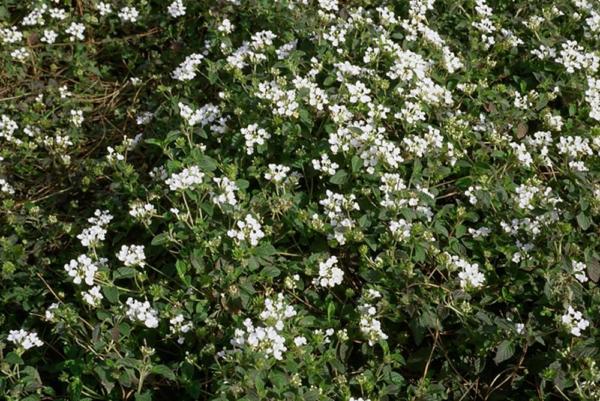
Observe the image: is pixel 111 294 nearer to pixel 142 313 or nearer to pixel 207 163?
pixel 142 313

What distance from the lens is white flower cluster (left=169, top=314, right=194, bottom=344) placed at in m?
3.36

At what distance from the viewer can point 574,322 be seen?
324 cm

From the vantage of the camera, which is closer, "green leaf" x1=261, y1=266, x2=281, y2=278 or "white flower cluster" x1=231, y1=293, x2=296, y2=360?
"white flower cluster" x1=231, y1=293, x2=296, y2=360

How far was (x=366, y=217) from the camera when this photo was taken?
3.72m

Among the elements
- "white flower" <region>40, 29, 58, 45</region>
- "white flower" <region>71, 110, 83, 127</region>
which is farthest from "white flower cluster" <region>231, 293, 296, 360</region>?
"white flower" <region>40, 29, 58, 45</region>

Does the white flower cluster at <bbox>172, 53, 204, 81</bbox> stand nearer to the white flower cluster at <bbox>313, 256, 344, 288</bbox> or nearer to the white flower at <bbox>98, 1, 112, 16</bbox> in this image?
the white flower at <bbox>98, 1, 112, 16</bbox>

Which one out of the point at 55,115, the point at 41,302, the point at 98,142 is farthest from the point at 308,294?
the point at 55,115

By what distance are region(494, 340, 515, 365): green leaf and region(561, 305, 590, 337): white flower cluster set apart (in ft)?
0.79

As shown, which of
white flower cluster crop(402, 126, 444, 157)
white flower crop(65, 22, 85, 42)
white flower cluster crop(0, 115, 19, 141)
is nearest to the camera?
white flower cluster crop(402, 126, 444, 157)

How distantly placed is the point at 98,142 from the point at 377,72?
6.07ft

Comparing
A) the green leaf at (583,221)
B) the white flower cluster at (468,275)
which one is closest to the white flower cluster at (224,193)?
the white flower cluster at (468,275)

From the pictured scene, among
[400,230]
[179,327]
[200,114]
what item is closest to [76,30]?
[200,114]

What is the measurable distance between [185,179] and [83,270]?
2.06 ft

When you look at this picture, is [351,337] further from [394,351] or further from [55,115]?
[55,115]
